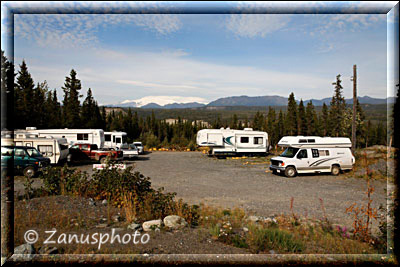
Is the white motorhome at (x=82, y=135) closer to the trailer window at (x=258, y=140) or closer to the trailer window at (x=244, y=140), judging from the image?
the trailer window at (x=244, y=140)

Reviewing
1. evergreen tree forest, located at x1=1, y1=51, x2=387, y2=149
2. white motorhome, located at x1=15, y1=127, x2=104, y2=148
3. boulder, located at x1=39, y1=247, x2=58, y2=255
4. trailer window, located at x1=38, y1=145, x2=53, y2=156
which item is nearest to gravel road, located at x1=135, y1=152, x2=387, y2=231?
boulder, located at x1=39, y1=247, x2=58, y2=255

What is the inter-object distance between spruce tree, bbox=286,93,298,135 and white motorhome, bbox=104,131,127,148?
22.6 metres

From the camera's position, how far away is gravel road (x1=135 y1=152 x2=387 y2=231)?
9.17 metres

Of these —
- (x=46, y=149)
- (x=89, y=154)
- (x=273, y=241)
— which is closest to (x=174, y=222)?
(x=273, y=241)

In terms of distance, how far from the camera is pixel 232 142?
27.0 metres

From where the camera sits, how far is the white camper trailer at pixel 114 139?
27250 millimetres

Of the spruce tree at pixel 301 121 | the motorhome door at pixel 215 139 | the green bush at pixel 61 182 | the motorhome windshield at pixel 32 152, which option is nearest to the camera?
the green bush at pixel 61 182

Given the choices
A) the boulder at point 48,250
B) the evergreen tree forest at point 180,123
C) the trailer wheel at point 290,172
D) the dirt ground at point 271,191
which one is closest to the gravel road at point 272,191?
the dirt ground at point 271,191

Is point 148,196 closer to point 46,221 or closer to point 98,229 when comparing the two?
point 98,229

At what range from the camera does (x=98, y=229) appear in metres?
5.87

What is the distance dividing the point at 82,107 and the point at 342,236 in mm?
35311

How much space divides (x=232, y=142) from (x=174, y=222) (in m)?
21.2

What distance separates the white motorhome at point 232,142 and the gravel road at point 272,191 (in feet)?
32.7

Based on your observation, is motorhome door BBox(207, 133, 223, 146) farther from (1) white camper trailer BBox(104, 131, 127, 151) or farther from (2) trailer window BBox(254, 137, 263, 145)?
(1) white camper trailer BBox(104, 131, 127, 151)
